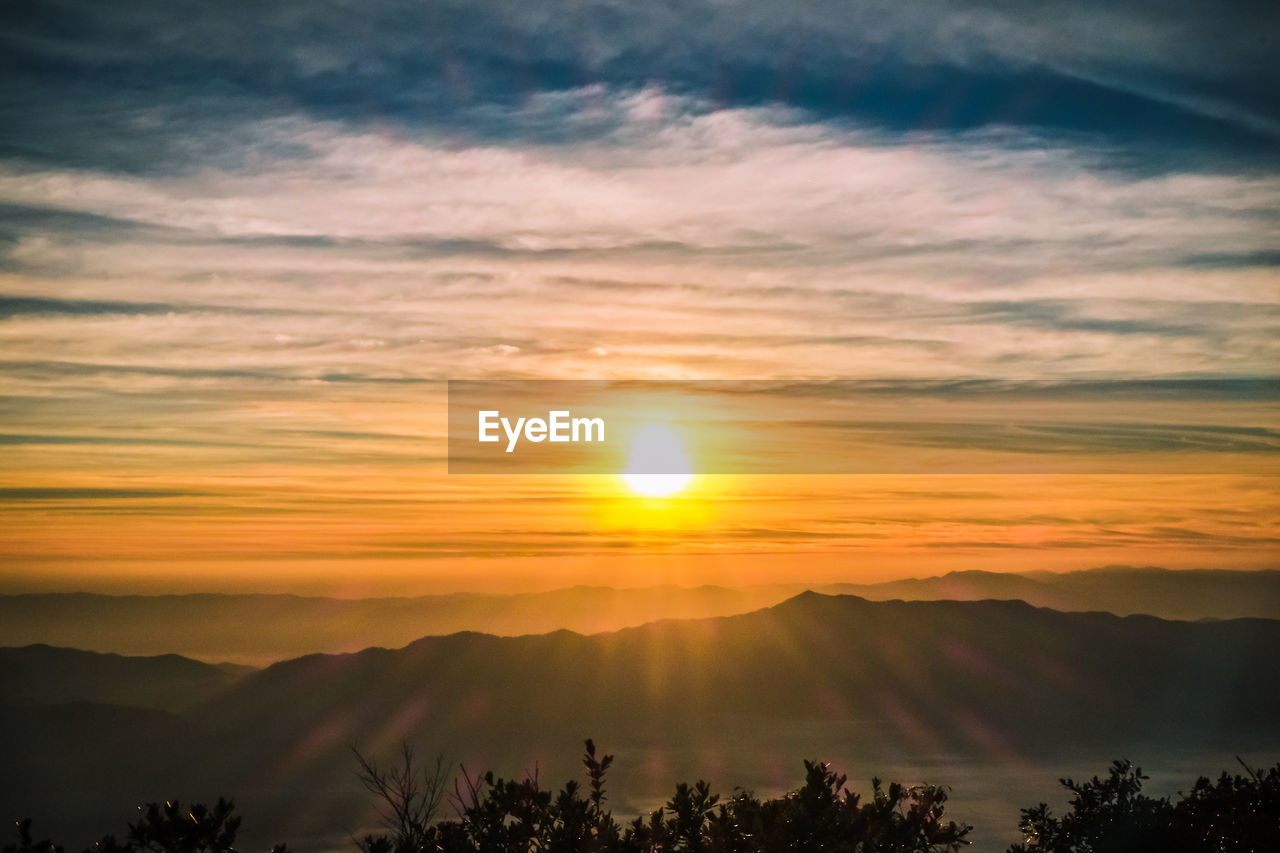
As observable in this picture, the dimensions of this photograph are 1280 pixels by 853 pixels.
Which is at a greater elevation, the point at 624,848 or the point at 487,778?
the point at 487,778

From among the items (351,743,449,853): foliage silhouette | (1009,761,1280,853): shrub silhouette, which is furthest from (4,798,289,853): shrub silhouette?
(1009,761,1280,853): shrub silhouette

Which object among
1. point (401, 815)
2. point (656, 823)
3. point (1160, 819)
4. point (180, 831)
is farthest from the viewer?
point (1160, 819)

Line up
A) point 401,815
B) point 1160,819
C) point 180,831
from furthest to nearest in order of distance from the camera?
1. point 1160,819
2. point 401,815
3. point 180,831

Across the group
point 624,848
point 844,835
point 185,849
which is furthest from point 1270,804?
point 185,849

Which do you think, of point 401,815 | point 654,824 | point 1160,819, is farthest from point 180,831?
point 1160,819

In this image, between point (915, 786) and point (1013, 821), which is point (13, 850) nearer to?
point (915, 786)

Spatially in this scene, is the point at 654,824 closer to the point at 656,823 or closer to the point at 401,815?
the point at 656,823

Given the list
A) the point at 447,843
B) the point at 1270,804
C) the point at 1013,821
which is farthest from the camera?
the point at 1013,821

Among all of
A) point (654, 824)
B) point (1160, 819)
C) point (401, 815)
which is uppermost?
point (401, 815)

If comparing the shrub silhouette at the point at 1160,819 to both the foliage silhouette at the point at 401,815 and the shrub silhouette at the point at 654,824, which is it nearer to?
the shrub silhouette at the point at 654,824

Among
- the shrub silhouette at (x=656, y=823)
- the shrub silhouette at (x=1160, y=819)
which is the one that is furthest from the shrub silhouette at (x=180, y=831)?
the shrub silhouette at (x=1160, y=819)

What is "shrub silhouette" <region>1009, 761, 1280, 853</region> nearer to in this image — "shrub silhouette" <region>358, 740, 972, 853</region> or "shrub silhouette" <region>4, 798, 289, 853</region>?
"shrub silhouette" <region>358, 740, 972, 853</region>
